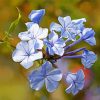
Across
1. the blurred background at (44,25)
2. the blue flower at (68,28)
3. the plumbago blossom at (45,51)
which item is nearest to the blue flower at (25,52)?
the plumbago blossom at (45,51)

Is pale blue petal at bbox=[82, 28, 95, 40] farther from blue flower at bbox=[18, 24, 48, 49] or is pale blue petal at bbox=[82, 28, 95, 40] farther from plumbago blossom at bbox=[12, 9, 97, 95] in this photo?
blue flower at bbox=[18, 24, 48, 49]

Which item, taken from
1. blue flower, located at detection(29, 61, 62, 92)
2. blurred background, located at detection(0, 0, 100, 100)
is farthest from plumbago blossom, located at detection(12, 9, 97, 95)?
blurred background, located at detection(0, 0, 100, 100)

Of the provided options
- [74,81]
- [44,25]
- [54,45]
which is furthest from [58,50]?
[44,25]

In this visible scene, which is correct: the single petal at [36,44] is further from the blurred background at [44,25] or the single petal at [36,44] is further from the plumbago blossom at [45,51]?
the blurred background at [44,25]

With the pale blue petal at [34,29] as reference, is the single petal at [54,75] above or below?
below

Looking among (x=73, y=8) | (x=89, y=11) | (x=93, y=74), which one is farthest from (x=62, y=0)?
(x=93, y=74)

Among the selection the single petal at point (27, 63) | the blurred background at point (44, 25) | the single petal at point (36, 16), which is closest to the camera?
the single petal at point (27, 63)

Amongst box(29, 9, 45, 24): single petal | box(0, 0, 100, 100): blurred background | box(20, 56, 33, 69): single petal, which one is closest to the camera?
box(20, 56, 33, 69): single petal
